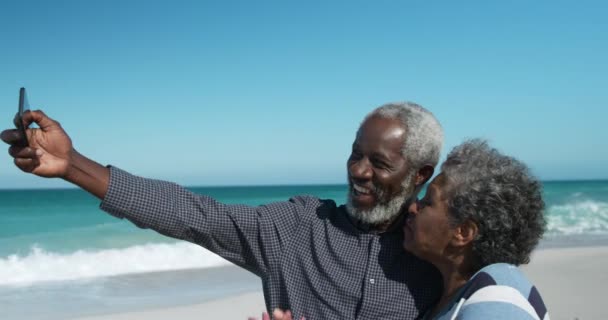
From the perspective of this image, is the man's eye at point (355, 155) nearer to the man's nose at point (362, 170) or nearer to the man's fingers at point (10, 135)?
the man's nose at point (362, 170)

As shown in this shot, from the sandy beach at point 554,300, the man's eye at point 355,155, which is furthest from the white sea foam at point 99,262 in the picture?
the man's eye at point 355,155

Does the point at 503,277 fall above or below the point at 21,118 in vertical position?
below

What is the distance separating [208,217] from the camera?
2254 millimetres

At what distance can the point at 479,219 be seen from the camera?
2.03 meters

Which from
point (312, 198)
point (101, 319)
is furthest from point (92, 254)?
point (312, 198)

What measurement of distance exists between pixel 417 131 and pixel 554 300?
6.61m

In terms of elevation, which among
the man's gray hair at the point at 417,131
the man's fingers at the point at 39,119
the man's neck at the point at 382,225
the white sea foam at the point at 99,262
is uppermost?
the man's fingers at the point at 39,119

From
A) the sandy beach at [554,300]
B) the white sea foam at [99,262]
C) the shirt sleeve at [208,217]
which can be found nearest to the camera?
the shirt sleeve at [208,217]

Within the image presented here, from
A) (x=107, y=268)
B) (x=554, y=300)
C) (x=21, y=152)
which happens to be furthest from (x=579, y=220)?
(x=21, y=152)

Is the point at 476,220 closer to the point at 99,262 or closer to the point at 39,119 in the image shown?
the point at 39,119

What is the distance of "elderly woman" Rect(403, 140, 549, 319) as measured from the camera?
2004mm

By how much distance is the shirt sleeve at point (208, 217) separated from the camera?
212 cm

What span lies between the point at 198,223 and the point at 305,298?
18.9 inches

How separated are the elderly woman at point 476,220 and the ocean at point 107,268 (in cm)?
492
